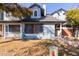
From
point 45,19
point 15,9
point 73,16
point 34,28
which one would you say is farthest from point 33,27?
point 73,16

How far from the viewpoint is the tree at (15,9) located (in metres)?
4.18

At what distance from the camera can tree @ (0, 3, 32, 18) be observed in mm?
4184

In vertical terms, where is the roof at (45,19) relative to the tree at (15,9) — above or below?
below

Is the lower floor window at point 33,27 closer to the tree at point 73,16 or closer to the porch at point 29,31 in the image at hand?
→ the porch at point 29,31

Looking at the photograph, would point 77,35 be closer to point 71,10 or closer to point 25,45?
point 71,10

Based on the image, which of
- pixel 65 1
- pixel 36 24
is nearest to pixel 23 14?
pixel 36 24

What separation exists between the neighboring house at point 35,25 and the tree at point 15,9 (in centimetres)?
4

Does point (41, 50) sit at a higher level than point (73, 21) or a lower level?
lower

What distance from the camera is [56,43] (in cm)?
419

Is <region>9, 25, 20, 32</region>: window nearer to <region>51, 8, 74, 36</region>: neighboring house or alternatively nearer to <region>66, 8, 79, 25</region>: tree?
<region>51, 8, 74, 36</region>: neighboring house

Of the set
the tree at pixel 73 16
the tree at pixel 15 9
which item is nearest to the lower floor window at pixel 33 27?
the tree at pixel 15 9

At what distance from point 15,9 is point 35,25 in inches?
10.3

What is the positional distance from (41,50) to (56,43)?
17cm

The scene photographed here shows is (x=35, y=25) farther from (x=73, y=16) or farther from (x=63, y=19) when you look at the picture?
(x=73, y=16)
